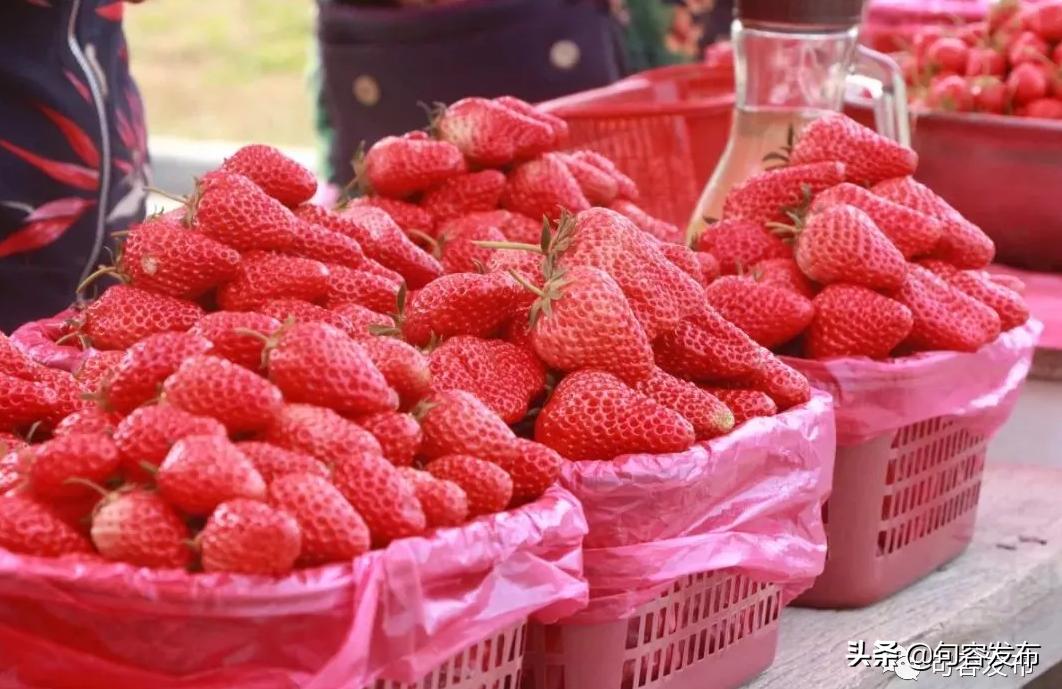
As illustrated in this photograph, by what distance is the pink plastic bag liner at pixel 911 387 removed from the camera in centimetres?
132

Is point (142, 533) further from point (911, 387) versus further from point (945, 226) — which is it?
point (945, 226)

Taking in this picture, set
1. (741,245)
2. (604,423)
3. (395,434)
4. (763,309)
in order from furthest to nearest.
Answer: (741,245)
(763,309)
(604,423)
(395,434)

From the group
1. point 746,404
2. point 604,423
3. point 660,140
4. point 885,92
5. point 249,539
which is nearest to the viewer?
point 249,539

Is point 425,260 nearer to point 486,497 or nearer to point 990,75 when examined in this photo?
point 486,497

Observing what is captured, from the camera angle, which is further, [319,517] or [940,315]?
[940,315]

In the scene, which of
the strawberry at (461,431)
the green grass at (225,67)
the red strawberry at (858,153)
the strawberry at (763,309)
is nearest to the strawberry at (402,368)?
the strawberry at (461,431)

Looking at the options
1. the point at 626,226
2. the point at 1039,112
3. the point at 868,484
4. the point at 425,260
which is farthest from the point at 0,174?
the point at 1039,112

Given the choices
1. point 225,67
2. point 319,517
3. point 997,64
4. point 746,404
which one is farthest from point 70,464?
Result: point 225,67

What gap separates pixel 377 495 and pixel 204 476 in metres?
0.10

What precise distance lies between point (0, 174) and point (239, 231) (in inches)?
31.8

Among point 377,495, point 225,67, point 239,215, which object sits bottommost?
point 225,67

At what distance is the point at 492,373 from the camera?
3.60 feet

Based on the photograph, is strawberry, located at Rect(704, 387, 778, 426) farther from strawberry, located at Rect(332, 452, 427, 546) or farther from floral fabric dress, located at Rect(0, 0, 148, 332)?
floral fabric dress, located at Rect(0, 0, 148, 332)

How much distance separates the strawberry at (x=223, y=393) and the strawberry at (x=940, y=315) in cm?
66
